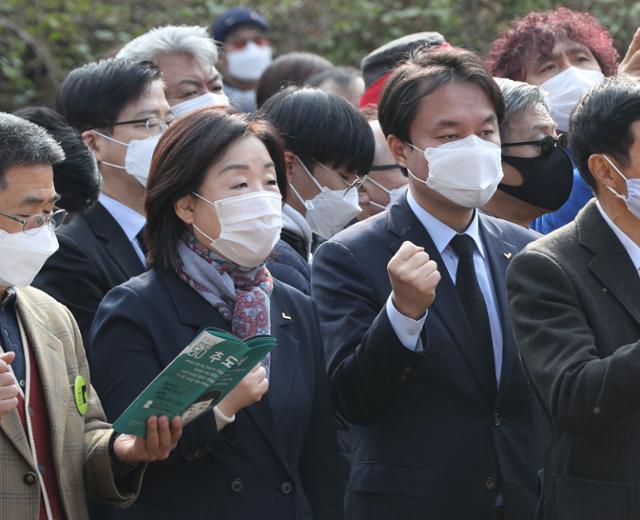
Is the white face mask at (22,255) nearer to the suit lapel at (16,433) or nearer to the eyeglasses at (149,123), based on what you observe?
the suit lapel at (16,433)

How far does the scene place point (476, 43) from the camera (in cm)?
1117

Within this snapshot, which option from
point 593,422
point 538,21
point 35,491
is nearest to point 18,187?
point 35,491

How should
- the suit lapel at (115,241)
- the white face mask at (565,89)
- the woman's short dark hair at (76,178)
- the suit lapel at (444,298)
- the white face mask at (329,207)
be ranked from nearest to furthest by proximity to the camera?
the suit lapel at (444,298) < the woman's short dark hair at (76,178) < the suit lapel at (115,241) < the white face mask at (329,207) < the white face mask at (565,89)

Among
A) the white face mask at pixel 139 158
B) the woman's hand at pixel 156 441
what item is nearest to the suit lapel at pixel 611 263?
the woman's hand at pixel 156 441

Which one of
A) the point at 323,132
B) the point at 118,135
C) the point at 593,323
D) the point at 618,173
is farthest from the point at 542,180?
the point at 118,135

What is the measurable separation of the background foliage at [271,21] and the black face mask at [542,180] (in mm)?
5565

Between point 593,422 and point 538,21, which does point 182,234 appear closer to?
point 593,422

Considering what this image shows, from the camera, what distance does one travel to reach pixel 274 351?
4.12m

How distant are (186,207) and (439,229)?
94 centimetres

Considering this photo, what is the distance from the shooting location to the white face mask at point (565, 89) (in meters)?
6.20

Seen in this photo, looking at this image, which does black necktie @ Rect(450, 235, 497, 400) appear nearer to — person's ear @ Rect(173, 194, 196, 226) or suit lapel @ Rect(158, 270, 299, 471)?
suit lapel @ Rect(158, 270, 299, 471)

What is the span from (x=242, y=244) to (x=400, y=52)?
3.11 m

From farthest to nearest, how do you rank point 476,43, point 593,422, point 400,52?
point 476,43
point 400,52
point 593,422

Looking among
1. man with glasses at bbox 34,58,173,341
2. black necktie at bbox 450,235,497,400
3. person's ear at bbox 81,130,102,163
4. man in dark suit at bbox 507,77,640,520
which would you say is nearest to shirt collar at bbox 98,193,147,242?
man with glasses at bbox 34,58,173,341
